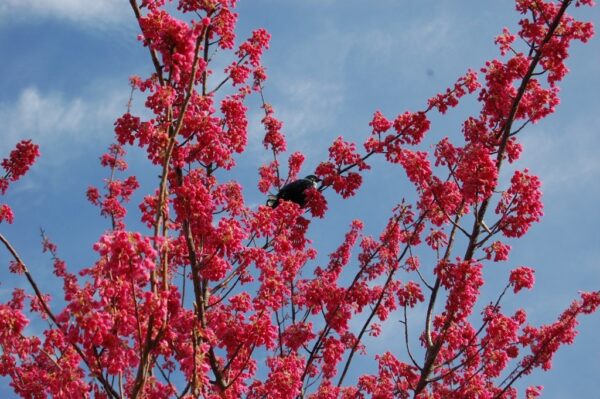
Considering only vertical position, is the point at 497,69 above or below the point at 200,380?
above

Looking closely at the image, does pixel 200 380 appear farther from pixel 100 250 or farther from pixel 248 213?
pixel 248 213

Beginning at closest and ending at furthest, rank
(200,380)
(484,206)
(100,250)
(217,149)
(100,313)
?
(100,250)
(100,313)
(200,380)
(217,149)
(484,206)

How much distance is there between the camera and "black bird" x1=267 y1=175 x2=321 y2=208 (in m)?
12.0

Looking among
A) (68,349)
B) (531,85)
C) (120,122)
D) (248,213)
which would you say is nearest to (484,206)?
(531,85)

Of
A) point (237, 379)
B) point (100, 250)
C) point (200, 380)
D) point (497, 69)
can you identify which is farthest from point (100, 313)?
point (497, 69)

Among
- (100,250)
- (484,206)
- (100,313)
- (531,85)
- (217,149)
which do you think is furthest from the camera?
(531,85)

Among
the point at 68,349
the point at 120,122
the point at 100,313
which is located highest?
the point at 120,122

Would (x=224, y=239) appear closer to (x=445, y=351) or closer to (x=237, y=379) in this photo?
(x=237, y=379)

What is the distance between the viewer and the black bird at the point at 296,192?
474 inches

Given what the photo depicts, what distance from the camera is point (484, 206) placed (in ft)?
33.1

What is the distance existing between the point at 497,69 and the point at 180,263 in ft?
18.6

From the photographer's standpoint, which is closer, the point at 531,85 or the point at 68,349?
the point at 68,349

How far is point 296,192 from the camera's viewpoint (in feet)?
39.6

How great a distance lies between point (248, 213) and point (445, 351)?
4389 millimetres
